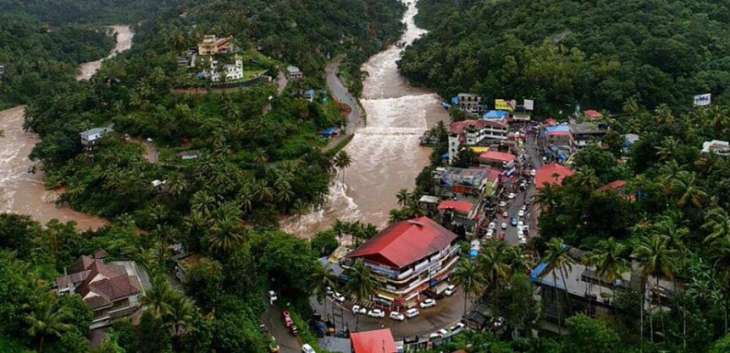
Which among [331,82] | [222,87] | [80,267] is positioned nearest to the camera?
[80,267]

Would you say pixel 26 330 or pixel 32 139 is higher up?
pixel 26 330

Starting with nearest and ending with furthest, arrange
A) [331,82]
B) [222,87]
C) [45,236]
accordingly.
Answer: [45,236] < [222,87] < [331,82]

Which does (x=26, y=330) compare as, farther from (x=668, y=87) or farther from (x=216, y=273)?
(x=668, y=87)

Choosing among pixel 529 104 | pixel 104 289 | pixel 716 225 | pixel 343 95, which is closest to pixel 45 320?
pixel 104 289

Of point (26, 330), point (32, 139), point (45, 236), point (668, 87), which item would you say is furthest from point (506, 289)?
point (32, 139)

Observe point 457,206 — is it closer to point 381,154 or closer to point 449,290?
point 449,290

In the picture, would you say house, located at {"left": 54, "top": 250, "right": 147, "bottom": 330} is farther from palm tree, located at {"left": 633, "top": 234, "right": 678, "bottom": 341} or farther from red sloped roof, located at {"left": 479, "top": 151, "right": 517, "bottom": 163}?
red sloped roof, located at {"left": 479, "top": 151, "right": 517, "bottom": 163}
